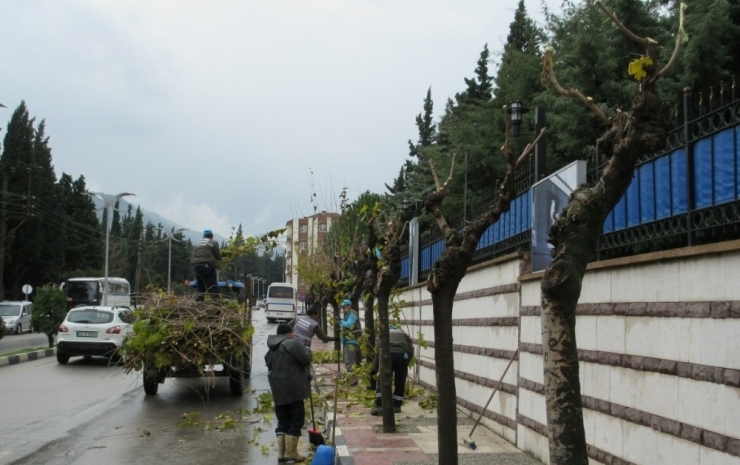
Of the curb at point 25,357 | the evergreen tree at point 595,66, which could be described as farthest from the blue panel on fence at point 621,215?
the curb at point 25,357

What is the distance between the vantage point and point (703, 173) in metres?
5.81

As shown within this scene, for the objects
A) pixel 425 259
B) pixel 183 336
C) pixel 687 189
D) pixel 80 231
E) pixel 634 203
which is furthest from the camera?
pixel 80 231

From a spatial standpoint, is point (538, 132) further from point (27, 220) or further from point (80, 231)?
point (80, 231)

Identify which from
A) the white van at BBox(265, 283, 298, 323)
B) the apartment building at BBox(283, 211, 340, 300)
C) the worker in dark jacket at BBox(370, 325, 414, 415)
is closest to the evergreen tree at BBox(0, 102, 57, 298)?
the white van at BBox(265, 283, 298, 323)

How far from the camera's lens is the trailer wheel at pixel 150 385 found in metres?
14.7

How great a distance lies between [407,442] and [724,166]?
536 centimetres

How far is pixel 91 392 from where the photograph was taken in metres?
15.5

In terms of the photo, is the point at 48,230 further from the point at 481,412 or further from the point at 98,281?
the point at 481,412

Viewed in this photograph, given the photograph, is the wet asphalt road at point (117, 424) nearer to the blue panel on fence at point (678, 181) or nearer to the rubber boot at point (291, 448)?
the rubber boot at point (291, 448)

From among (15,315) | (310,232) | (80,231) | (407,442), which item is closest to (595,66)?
(407,442)

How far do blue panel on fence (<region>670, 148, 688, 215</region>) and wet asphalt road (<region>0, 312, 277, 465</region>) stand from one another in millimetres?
5657

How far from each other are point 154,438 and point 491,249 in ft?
18.0

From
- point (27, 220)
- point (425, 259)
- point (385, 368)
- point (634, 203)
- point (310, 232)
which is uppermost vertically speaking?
point (27, 220)

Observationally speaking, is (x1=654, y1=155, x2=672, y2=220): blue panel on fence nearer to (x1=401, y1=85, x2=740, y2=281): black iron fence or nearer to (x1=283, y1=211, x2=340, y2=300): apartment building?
(x1=401, y1=85, x2=740, y2=281): black iron fence
